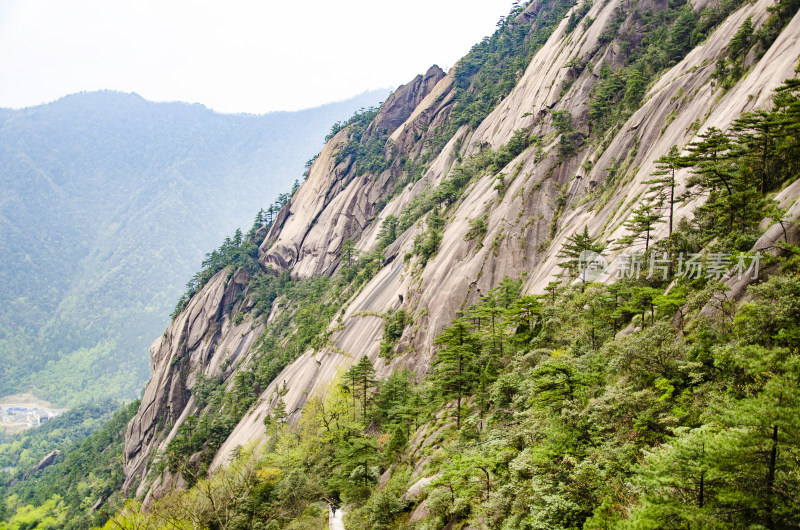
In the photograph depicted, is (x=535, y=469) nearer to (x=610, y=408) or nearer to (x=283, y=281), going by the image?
(x=610, y=408)

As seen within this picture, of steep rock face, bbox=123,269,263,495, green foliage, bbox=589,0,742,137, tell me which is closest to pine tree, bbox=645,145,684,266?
green foliage, bbox=589,0,742,137

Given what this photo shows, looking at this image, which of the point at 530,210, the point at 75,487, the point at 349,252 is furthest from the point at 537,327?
the point at 75,487

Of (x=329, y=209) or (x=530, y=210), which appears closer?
(x=530, y=210)

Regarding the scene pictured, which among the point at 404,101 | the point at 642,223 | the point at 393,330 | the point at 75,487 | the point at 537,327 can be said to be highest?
the point at 404,101

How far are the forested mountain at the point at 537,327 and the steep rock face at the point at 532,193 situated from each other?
290mm

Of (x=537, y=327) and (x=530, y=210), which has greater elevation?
(x=530, y=210)

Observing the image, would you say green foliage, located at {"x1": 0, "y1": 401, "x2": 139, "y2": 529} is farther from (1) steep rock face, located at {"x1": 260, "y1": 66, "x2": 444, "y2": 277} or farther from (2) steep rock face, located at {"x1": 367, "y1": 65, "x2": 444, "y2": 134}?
(2) steep rock face, located at {"x1": 367, "y1": 65, "x2": 444, "y2": 134}

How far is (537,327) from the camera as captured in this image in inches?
1156

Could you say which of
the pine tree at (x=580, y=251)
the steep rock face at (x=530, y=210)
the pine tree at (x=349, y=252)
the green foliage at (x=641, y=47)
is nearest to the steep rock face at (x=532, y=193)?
the steep rock face at (x=530, y=210)

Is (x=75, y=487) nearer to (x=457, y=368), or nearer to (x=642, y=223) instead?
(x=457, y=368)

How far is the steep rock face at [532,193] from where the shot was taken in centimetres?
3388

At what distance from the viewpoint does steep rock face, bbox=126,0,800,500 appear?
1334 inches
